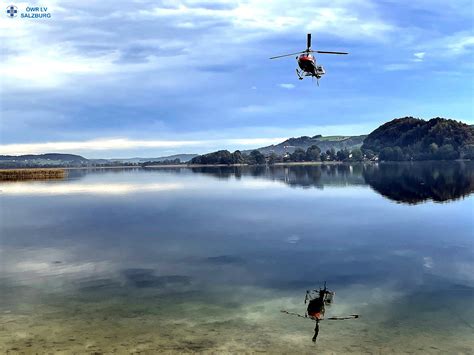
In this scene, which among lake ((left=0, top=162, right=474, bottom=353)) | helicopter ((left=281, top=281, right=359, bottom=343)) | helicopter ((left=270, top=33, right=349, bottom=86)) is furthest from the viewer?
helicopter ((left=270, top=33, right=349, bottom=86))

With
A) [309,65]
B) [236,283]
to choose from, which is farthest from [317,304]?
[309,65]

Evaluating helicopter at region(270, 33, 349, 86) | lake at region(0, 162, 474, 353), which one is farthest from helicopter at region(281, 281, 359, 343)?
helicopter at region(270, 33, 349, 86)

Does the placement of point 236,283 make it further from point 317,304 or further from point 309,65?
point 309,65

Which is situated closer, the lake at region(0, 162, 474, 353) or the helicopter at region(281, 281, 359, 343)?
the lake at region(0, 162, 474, 353)

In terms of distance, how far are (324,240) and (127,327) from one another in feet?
99.5

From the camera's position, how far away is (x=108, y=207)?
294ft

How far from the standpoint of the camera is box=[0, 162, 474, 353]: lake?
23.5 m

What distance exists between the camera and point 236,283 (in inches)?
1330

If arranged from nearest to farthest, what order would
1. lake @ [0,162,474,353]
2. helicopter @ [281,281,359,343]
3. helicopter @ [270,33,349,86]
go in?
lake @ [0,162,474,353], helicopter @ [281,281,359,343], helicopter @ [270,33,349,86]

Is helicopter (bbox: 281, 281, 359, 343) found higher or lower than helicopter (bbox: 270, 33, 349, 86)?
lower

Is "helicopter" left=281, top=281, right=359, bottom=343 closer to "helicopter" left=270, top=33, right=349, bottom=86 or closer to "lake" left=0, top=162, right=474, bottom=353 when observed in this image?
"lake" left=0, top=162, right=474, bottom=353

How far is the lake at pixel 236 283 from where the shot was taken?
A: 23.5 meters

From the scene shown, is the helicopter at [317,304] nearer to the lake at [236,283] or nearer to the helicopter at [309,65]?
the lake at [236,283]

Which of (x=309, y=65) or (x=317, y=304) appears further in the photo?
(x=309, y=65)
